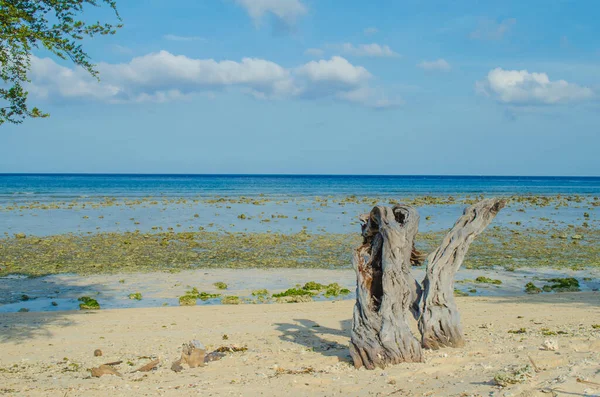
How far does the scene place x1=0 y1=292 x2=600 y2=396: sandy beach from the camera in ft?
24.1

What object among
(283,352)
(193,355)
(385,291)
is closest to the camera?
(385,291)

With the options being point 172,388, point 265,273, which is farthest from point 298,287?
point 172,388

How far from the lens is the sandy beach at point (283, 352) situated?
289 inches

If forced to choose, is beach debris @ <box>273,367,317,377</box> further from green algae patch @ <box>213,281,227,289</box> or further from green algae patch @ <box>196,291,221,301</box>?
green algae patch @ <box>213,281,227,289</box>

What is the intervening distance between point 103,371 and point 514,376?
545 centimetres

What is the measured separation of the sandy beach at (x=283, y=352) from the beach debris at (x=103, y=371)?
0.42 ft

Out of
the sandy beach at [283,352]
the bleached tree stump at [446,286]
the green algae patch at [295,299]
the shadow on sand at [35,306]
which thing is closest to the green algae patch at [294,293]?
the green algae patch at [295,299]

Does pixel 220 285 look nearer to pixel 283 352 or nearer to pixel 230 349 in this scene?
pixel 230 349

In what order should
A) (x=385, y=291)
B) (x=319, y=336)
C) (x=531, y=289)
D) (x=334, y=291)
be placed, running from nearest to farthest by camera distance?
(x=385, y=291) → (x=319, y=336) → (x=334, y=291) → (x=531, y=289)

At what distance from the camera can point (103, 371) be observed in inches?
331

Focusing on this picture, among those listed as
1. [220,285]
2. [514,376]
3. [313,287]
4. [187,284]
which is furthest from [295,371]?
[187,284]

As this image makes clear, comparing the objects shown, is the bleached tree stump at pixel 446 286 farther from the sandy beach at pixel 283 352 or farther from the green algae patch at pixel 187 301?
the green algae patch at pixel 187 301

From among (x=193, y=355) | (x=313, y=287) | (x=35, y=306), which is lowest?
(x=35, y=306)

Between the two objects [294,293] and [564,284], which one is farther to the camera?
[564,284]
